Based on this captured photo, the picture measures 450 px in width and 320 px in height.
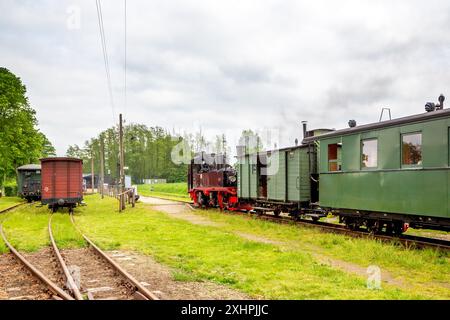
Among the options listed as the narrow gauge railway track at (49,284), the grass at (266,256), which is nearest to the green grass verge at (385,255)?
the grass at (266,256)

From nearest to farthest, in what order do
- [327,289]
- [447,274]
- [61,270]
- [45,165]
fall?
[327,289]
[447,274]
[61,270]
[45,165]

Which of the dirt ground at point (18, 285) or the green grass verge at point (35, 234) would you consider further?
the green grass verge at point (35, 234)

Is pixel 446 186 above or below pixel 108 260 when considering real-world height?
above

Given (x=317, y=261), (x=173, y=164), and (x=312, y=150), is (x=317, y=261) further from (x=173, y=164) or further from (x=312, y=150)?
(x=173, y=164)

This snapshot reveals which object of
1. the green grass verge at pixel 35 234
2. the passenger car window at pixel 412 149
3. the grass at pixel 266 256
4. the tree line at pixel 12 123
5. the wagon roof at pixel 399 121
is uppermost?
the tree line at pixel 12 123

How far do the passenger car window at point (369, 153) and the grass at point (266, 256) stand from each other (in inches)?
86.3

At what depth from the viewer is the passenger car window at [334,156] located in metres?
13.2

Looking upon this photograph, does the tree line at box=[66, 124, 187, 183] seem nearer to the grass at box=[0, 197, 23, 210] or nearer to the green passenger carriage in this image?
the grass at box=[0, 197, 23, 210]

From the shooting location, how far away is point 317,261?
9203mm

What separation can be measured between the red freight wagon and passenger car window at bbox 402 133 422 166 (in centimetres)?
1837

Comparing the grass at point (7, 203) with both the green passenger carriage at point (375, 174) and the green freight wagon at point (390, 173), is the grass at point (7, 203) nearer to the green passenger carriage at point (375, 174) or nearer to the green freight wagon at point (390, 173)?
the green passenger carriage at point (375, 174)

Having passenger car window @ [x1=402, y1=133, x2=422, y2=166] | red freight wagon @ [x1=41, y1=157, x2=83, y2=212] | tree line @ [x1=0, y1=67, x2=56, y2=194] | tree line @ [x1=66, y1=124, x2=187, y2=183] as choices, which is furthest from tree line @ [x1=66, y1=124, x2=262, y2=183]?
passenger car window @ [x1=402, y1=133, x2=422, y2=166]

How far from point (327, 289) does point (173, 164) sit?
84830mm
